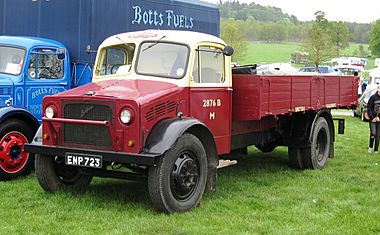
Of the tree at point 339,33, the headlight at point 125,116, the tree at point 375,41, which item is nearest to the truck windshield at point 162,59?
the headlight at point 125,116

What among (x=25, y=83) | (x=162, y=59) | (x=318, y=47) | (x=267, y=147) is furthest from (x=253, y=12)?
(x=162, y=59)

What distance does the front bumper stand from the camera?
5.95 meters

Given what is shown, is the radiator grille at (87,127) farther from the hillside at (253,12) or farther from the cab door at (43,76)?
the hillside at (253,12)

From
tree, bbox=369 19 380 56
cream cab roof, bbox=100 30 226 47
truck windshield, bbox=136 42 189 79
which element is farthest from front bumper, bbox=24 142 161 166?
tree, bbox=369 19 380 56

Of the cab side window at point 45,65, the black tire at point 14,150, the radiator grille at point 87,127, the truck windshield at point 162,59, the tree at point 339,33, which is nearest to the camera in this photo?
the radiator grille at point 87,127

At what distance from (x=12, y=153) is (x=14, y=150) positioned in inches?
2.4

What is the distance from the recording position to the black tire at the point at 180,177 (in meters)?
6.17

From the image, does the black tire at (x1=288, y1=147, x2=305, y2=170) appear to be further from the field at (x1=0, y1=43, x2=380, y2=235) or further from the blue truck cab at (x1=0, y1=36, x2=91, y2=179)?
the blue truck cab at (x1=0, y1=36, x2=91, y2=179)

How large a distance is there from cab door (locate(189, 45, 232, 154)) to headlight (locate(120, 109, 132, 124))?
1.12 m

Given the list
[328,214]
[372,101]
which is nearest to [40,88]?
[328,214]

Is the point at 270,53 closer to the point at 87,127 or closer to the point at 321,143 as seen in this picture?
the point at 321,143

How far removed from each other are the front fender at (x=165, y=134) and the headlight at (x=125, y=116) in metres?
0.33

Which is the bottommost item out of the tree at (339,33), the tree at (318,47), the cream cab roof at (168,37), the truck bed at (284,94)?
the truck bed at (284,94)

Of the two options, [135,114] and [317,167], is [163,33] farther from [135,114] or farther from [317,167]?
[317,167]
